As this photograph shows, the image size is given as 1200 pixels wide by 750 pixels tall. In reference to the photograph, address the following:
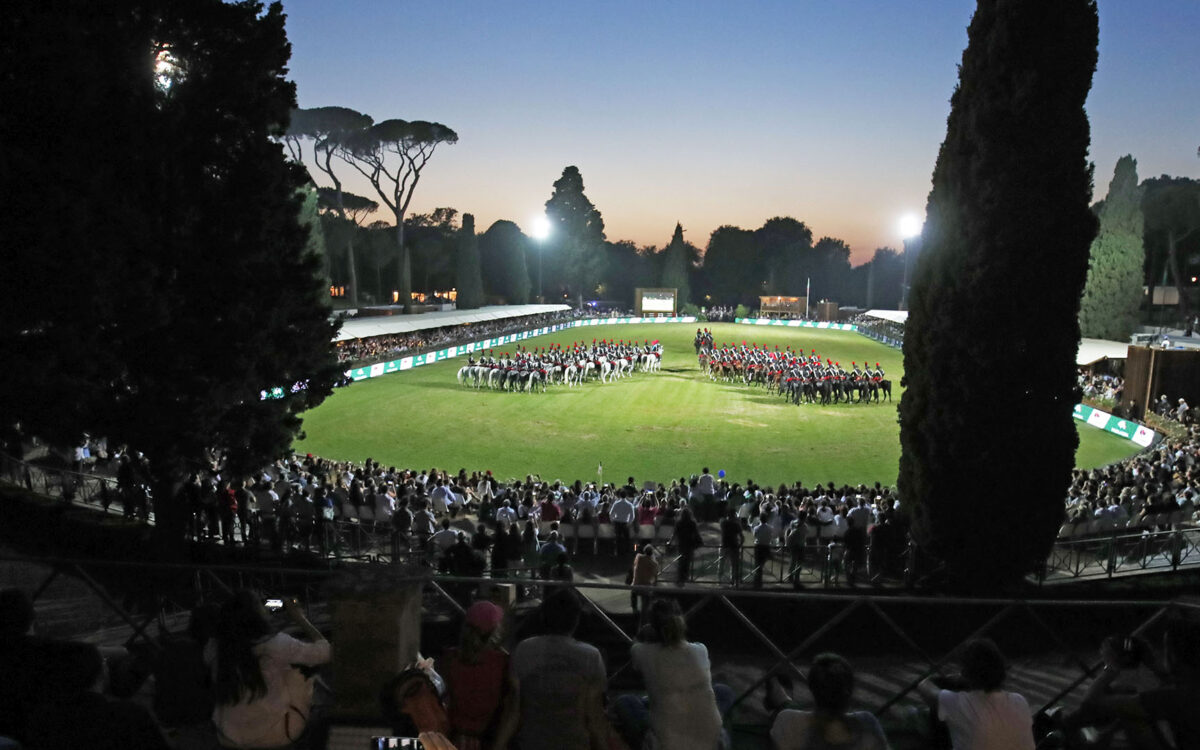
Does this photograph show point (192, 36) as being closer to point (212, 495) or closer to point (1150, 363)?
point (212, 495)

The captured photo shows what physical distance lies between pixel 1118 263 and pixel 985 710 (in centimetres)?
4926

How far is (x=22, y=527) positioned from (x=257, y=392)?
561cm

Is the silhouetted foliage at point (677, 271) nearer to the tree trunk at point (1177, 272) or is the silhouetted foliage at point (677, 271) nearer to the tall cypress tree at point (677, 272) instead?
the tall cypress tree at point (677, 272)

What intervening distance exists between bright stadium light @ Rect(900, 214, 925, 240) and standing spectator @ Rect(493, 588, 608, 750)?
5892cm

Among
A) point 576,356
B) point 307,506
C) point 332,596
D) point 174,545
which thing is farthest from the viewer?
point 576,356

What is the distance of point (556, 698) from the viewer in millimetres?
3332

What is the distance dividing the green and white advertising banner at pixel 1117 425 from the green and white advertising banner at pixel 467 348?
24660mm

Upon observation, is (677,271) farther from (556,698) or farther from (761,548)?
(556,698)

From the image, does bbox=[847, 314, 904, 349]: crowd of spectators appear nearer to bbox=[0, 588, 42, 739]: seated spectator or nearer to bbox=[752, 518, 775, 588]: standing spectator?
bbox=[752, 518, 775, 588]: standing spectator

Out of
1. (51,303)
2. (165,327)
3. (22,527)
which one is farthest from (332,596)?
(22,527)

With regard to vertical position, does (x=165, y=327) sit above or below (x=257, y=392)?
above

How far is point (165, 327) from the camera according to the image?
10648 millimetres

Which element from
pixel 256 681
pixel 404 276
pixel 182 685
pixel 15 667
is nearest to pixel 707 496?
pixel 182 685

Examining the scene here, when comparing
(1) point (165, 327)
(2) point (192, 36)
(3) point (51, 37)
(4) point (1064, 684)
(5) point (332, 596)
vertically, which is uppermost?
(2) point (192, 36)
